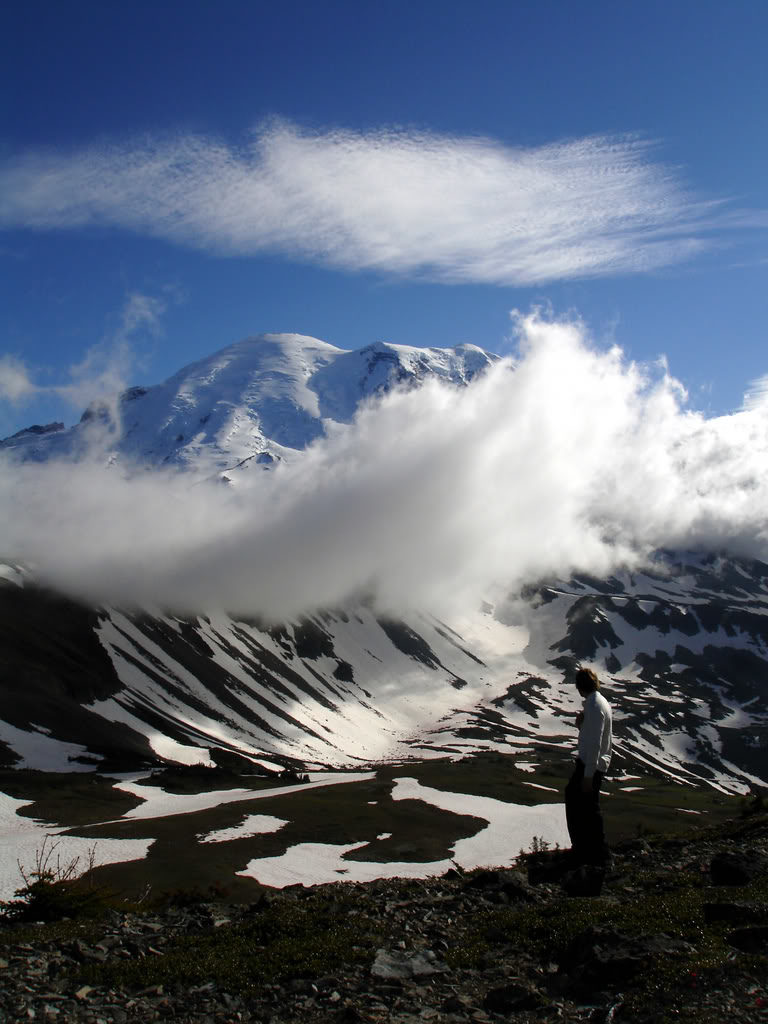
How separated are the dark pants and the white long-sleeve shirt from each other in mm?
232

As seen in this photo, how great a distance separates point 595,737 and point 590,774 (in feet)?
2.31

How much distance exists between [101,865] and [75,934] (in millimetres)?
39549

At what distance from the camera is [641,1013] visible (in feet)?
30.9

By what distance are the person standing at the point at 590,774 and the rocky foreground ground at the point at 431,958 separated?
0.82m

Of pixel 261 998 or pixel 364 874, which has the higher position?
pixel 261 998

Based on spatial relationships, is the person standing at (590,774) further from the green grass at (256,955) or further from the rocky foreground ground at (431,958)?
the green grass at (256,955)

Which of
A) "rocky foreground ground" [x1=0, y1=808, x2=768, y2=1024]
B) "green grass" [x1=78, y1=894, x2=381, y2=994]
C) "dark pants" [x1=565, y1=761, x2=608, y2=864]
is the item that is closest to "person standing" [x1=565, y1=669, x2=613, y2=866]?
"dark pants" [x1=565, y1=761, x2=608, y2=864]

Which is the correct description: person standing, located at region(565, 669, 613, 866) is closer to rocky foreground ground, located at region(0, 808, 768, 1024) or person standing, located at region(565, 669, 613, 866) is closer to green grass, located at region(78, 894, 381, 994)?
rocky foreground ground, located at region(0, 808, 768, 1024)

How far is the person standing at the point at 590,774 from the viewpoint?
15.2 meters

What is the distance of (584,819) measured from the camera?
16031mm

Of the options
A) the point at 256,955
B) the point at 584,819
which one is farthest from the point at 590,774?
the point at 256,955

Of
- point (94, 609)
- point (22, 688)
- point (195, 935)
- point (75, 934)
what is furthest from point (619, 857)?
point (94, 609)

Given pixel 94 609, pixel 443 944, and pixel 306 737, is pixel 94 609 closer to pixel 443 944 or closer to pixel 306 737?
pixel 306 737

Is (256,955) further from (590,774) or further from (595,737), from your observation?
(595,737)
